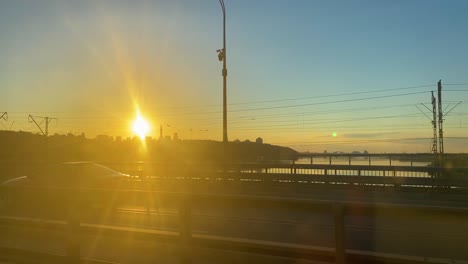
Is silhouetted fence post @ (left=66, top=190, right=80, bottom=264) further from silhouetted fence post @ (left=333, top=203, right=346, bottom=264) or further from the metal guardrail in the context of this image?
silhouetted fence post @ (left=333, top=203, right=346, bottom=264)

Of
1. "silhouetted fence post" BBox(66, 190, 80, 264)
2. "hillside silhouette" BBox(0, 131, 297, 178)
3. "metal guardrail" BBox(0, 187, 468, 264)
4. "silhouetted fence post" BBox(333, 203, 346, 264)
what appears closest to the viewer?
"metal guardrail" BBox(0, 187, 468, 264)

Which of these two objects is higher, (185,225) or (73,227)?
(185,225)

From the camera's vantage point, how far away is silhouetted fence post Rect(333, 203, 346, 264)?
514cm

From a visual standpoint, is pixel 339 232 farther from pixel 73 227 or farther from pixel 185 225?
pixel 73 227

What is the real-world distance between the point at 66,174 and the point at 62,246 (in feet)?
34.4

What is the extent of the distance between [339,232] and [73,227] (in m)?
3.74

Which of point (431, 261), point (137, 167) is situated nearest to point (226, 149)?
point (137, 167)

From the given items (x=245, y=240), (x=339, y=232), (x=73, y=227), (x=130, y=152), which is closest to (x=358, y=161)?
(x=130, y=152)

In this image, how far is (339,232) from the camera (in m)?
5.19

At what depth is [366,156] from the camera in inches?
1270

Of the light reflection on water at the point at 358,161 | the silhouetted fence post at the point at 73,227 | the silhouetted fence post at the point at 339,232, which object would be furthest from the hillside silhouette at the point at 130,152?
the silhouetted fence post at the point at 339,232

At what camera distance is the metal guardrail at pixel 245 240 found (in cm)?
504

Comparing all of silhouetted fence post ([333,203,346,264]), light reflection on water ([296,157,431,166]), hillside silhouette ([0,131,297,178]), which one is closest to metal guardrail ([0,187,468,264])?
silhouetted fence post ([333,203,346,264])

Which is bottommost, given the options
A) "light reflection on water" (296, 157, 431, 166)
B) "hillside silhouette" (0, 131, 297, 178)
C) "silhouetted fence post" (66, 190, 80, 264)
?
"silhouetted fence post" (66, 190, 80, 264)
